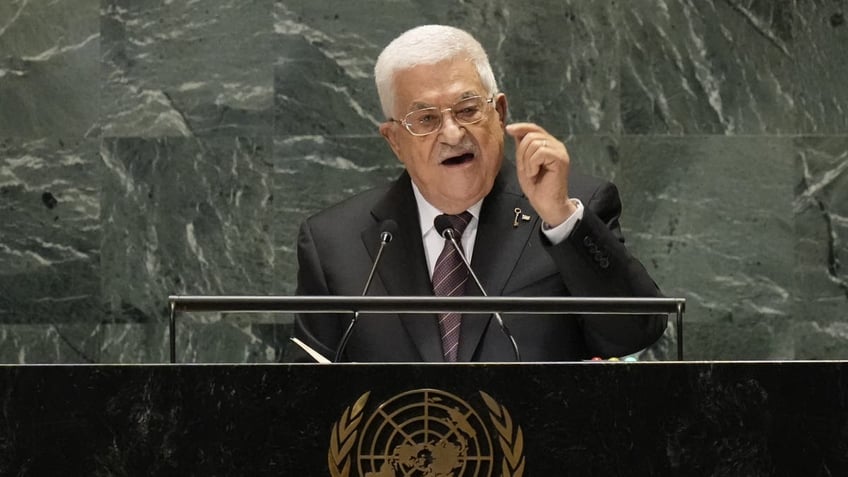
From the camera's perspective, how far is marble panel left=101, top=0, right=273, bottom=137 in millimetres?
5348

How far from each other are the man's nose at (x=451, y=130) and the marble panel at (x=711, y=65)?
1739 mm

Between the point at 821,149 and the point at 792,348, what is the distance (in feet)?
2.51

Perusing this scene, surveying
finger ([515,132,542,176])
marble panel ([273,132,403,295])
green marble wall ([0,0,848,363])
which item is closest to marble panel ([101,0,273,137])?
green marble wall ([0,0,848,363])

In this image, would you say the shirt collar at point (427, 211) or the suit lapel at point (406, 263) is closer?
the suit lapel at point (406, 263)

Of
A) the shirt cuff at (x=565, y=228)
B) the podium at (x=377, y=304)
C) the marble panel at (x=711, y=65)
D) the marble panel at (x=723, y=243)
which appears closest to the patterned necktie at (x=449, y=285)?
the shirt cuff at (x=565, y=228)

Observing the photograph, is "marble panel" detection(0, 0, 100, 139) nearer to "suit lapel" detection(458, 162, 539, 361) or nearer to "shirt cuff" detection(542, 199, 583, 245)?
"suit lapel" detection(458, 162, 539, 361)

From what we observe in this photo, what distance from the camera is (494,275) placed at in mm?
3713

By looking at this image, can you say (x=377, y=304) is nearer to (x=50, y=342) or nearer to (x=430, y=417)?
(x=430, y=417)

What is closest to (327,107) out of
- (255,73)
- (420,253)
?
(255,73)

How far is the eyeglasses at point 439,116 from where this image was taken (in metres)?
3.79

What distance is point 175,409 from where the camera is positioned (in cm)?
247

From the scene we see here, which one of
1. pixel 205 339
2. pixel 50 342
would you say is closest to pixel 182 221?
pixel 205 339

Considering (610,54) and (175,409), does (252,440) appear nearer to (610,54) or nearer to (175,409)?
(175,409)

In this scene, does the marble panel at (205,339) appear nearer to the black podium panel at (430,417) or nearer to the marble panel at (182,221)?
the marble panel at (182,221)
